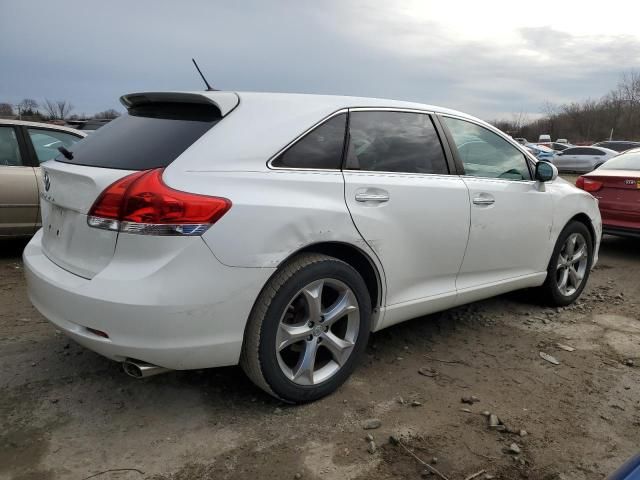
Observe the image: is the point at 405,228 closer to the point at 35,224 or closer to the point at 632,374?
the point at 632,374

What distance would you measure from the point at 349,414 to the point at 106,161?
174 centimetres

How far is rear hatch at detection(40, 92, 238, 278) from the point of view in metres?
2.50

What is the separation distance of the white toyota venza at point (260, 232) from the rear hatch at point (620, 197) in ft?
12.2

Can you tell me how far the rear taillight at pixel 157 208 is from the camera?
7.60 feet

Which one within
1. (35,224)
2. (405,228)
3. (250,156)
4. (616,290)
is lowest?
(616,290)

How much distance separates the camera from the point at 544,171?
162 inches

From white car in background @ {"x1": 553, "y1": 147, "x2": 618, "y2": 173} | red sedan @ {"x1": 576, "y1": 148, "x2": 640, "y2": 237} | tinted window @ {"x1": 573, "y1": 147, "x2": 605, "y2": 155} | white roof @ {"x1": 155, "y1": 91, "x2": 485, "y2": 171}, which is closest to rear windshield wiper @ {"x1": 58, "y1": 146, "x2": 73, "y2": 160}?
white roof @ {"x1": 155, "y1": 91, "x2": 485, "y2": 171}

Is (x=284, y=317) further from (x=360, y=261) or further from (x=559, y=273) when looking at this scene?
(x=559, y=273)

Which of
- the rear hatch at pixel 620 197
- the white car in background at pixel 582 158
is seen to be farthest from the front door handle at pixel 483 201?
the white car in background at pixel 582 158

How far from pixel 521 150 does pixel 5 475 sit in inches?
150

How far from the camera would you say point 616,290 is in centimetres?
525

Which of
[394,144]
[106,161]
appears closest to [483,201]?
[394,144]

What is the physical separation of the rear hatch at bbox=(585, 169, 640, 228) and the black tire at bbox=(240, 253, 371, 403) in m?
4.98

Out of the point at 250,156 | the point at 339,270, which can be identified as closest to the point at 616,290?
the point at 339,270
